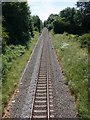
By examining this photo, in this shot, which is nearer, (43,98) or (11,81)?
(43,98)

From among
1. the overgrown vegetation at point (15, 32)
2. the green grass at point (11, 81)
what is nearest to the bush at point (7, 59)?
the overgrown vegetation at point (15, 32)

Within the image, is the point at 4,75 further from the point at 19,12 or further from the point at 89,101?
the point at 19,12

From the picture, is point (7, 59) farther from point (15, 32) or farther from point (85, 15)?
point (85, 15)

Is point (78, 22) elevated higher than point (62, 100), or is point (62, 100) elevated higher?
point (78, 22)

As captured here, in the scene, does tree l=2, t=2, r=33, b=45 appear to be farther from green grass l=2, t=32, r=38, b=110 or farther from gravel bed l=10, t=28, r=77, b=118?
gravel bed l=10, t=28, r=77, b=118

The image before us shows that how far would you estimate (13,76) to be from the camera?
74.9 feet

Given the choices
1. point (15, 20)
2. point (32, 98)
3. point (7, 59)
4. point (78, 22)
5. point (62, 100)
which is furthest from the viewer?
point (78, 22)

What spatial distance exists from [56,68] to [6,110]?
1232 centimetres

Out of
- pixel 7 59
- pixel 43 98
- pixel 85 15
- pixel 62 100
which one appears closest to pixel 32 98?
pixel 43 98

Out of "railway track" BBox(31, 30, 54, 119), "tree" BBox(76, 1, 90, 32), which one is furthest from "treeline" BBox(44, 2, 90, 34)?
"railway track" BBox(31, 30, 54, 119)

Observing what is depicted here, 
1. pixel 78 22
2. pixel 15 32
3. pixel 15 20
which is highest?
pixel 78 22

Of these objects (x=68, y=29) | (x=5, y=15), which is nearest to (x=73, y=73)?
(x=5, y=15)

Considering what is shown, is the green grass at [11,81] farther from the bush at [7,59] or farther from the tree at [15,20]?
the tree at [15,20]

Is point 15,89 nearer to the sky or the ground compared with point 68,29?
nearer to the ground
